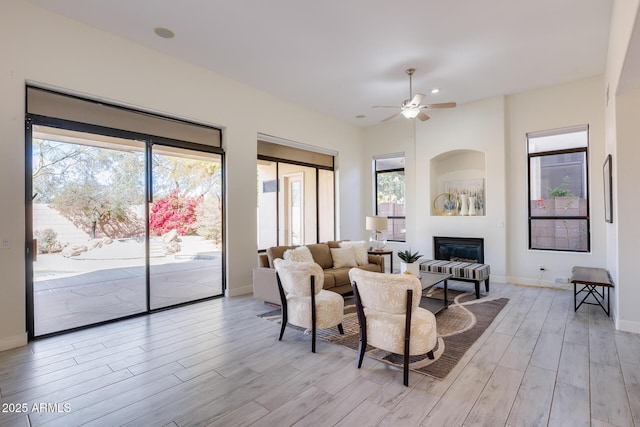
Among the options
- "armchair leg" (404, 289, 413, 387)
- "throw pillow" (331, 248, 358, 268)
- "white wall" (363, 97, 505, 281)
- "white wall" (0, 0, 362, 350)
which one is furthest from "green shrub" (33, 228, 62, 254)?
"white wall" (363, 97, 505, 281)

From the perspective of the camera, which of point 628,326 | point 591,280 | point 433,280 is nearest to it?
point 628,326

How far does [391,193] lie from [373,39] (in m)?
4.52

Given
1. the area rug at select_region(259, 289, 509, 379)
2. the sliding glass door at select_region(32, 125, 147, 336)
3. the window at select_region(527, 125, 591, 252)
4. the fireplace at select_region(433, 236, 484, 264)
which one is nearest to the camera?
the area rug at select_region(259, 289, 509, 379)

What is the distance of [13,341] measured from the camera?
10.8 ft

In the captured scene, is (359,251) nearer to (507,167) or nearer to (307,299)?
(307,299)

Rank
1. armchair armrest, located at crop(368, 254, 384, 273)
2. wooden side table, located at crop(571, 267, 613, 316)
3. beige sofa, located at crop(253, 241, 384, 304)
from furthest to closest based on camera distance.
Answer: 1. armchair armrest, located at crop(368, 254, 384, 273)
2. beige sofa, located at crop(253, 241, 384, 304)
3. wooden side table, located at crop(571, 267, 613, 316)

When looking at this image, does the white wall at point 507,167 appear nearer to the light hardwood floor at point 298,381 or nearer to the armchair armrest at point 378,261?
the armchair armrest at point 378,261

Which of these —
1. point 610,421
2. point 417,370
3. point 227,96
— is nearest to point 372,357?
point 417,370

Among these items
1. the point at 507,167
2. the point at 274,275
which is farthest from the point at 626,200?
the point at 274,275

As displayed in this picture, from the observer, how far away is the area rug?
9.53 feet

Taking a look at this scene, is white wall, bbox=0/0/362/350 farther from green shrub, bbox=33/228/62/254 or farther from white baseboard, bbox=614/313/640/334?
white baseboard, bbox=614/313/640/334

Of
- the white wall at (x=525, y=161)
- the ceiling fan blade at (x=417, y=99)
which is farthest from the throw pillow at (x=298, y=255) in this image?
the white wall at (x=525, y=161)

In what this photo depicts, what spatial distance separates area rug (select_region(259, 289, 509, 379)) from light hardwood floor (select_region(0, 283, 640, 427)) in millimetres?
125

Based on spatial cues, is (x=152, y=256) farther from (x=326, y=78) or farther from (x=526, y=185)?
(x=526, y=185)
